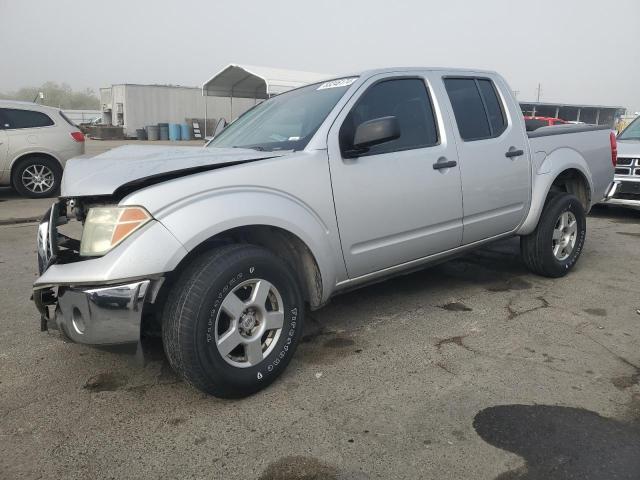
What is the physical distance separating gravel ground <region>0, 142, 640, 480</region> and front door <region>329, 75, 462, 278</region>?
24.5 inches

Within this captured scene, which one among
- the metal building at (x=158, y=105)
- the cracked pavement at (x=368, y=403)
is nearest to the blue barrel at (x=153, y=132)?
the metal building at (x=158, y=105)

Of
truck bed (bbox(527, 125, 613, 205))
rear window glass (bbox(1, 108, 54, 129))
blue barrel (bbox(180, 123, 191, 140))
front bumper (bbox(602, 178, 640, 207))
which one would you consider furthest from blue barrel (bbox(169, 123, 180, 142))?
truck bed (bbox(527, 125, 613, 205))

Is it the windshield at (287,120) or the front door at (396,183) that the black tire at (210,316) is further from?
the windshield at (287,120)

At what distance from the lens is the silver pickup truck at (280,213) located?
2385 millimetres

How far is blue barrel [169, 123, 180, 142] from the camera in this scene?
34188 mm

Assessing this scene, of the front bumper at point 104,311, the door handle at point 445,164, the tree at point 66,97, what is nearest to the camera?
the front bumper at point 104,311

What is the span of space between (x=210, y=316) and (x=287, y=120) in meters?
1.58

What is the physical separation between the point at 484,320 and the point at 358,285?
1085 mm

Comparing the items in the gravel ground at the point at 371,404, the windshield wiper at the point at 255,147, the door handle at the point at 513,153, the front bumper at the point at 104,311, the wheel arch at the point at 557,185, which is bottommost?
the gravel ground at the point at 371,404

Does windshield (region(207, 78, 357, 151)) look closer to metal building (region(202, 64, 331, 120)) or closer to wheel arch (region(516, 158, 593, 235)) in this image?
wheel arch (region(516, 158, 593, 235))

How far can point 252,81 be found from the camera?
2525cm

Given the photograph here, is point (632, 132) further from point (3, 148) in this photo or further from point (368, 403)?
point (3, 148)

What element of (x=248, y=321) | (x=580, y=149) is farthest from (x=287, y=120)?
(x=580, y=149)

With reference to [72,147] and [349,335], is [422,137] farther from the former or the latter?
[72,147]
